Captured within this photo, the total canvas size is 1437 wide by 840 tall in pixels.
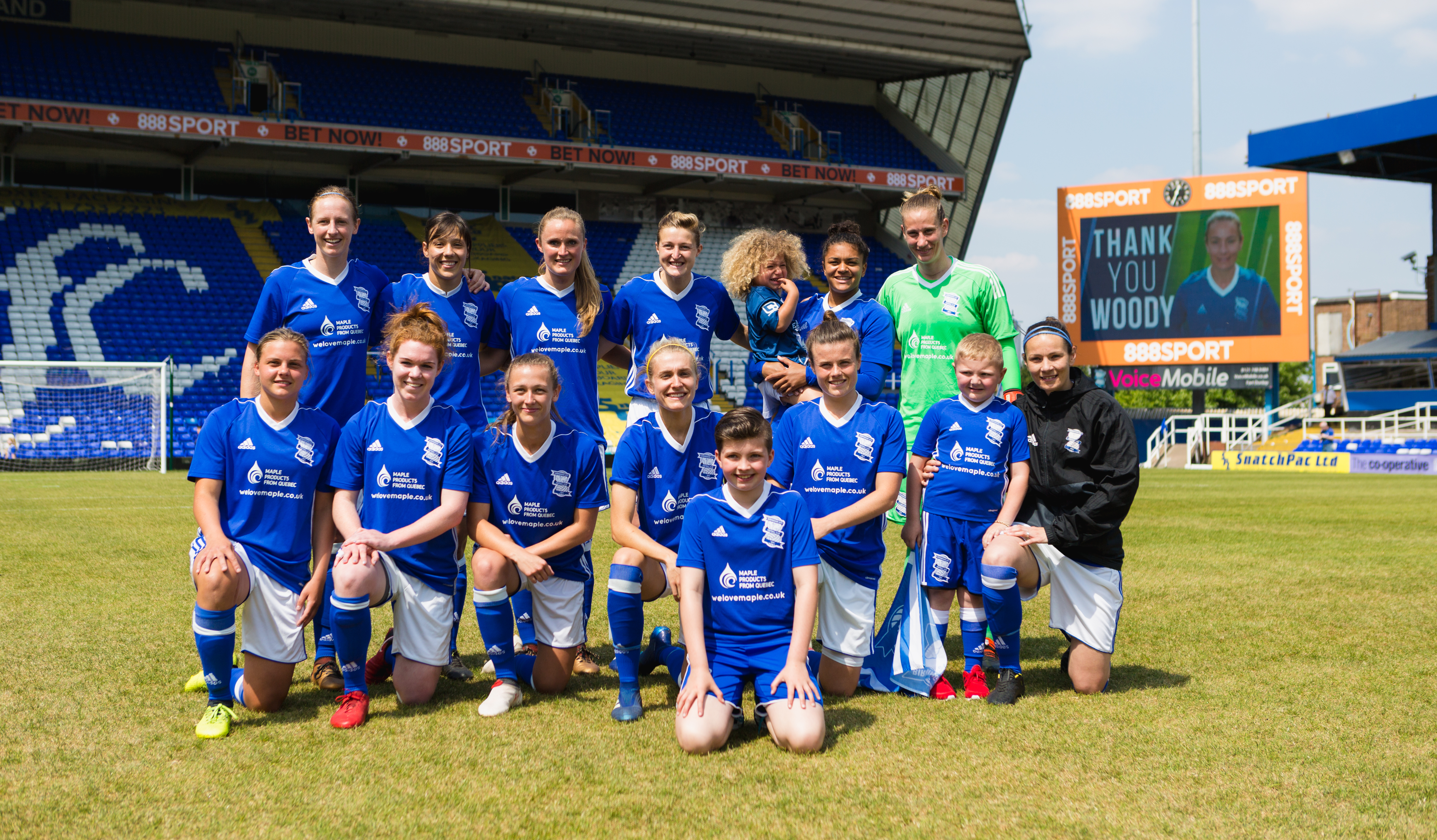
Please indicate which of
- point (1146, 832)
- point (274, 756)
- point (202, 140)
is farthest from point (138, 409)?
point (1146, 832)

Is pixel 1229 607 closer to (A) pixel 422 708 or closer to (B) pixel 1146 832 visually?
(B) pixel 1146 832

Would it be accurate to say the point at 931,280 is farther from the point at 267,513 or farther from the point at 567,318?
the point at 267,513

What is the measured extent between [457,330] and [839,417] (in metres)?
1.77

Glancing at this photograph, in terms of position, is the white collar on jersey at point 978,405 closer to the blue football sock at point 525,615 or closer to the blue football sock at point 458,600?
the blue football sock at point 525,615

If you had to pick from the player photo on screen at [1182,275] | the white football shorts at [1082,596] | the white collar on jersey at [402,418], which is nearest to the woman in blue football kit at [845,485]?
the white football shorts at [1082,596]

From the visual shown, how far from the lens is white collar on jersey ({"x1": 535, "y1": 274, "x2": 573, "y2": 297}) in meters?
5.03

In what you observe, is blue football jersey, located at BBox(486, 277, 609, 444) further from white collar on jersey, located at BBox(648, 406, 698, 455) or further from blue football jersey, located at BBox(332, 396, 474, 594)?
blue football jersey, located at BBox(332, 396, 474, 594)

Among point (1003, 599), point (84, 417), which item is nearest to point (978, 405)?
point (1003, 599)

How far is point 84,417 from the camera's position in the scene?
20.2 meters

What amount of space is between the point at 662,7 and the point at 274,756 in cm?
2398

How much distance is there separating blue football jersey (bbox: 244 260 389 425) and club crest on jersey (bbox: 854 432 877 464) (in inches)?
84.5

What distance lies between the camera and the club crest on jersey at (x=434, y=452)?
14.1 ft

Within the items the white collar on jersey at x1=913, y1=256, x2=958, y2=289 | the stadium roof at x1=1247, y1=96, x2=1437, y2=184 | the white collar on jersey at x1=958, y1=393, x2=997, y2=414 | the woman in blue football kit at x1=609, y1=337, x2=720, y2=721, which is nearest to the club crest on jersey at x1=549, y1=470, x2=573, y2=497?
the woman in blue football kit at x1=609, y1=337, x2=720, y2=721

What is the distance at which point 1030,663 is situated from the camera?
201 inches
